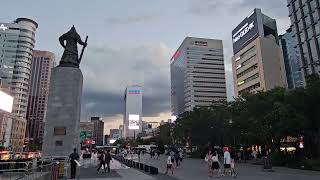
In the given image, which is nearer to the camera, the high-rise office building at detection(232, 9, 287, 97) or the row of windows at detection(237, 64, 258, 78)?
the high-rise office building at detection(232, 9, 287, 97)

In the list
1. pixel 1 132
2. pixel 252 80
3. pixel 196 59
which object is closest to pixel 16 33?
pixel 1 132

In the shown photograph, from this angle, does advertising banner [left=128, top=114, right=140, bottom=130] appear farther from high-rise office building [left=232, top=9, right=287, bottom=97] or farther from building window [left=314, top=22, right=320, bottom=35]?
high-rise office building [left=232, top=9, right=287, bottom=97]

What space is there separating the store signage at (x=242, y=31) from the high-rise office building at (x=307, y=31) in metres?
31.2

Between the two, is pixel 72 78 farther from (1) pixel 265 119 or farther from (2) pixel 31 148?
(2) pixel 31 148

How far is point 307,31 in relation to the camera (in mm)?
75000

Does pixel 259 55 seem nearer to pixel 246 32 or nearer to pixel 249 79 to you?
pixel 249 79

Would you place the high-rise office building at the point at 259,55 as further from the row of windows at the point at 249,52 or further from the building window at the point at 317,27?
the building window at the point at 317,27

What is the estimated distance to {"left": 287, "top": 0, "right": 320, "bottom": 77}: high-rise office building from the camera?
71062 mm

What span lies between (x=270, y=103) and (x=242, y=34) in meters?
86.5

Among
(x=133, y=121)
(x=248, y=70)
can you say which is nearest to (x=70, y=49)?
(x=133, y=121)

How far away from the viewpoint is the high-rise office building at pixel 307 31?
233 ft

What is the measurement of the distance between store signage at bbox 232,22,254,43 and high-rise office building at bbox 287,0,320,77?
102ft

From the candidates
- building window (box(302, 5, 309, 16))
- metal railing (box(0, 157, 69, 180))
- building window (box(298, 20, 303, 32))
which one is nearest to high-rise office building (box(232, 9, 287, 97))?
building window (box(298, 20, 303, 32))

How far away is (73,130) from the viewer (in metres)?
28.7
